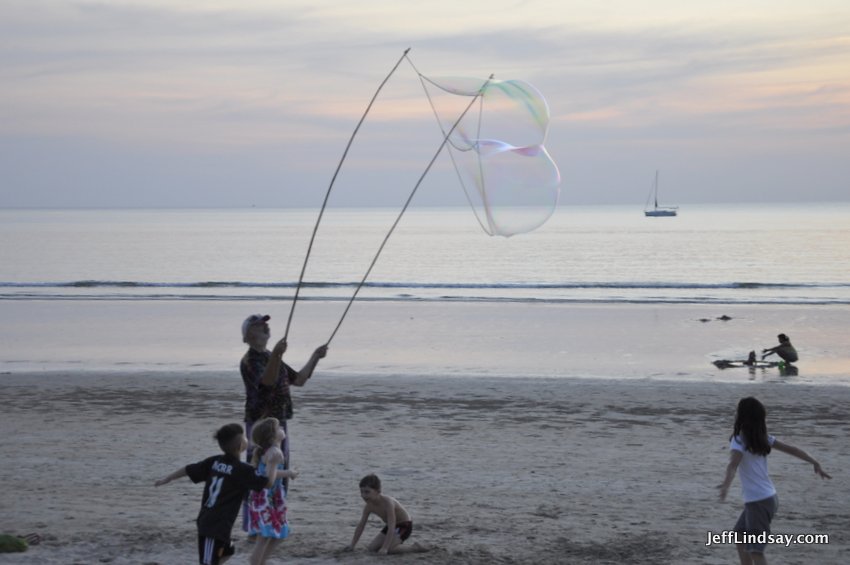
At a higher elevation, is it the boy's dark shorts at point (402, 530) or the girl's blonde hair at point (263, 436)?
the girl's blonde hair at point (263, 436)

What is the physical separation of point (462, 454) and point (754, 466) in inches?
184

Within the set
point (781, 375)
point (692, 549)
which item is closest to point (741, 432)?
point (692, 549)

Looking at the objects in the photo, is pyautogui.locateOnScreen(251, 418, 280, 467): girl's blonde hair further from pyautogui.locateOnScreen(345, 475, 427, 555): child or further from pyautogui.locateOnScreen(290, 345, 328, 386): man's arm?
pyautogui.locateOnScreen(345, 475, 427, 555): child

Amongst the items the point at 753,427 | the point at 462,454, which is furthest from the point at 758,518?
the point at 462,454

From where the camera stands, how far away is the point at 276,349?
6.20 m

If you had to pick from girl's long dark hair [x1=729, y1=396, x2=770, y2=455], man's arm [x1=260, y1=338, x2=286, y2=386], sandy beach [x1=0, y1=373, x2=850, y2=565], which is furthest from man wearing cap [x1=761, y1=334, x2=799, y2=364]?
man's arm [x1=260, y1=338, x2=286, y2=386]

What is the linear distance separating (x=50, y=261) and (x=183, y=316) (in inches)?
1457

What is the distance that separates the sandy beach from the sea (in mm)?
2096

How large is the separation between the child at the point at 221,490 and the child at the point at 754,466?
2.70 meters

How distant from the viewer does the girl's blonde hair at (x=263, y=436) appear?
586 cm

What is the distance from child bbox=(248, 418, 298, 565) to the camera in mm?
5855

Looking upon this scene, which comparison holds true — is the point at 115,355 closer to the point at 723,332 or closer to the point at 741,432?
the point at 723,332

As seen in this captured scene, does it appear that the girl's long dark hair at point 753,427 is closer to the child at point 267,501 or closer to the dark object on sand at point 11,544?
the child at point 267,501

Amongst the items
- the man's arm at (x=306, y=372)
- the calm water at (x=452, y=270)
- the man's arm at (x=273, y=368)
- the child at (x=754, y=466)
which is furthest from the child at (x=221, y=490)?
the calm water at (x=452, y=270)
